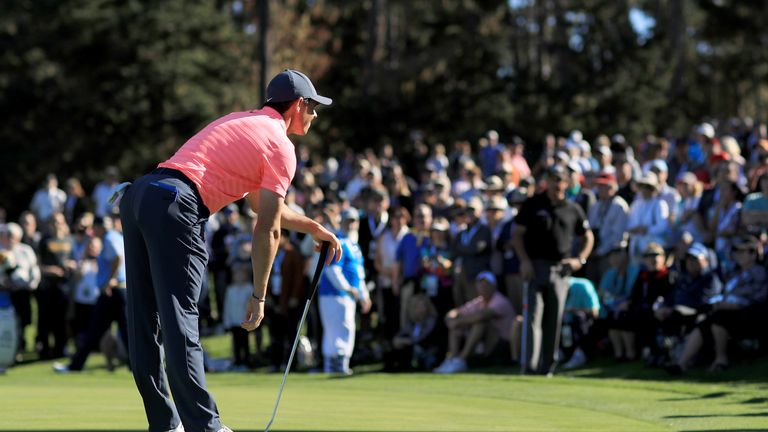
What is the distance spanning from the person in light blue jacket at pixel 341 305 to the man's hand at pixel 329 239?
881 centimetres

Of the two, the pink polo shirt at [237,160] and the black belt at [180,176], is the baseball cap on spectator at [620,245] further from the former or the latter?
the black belt at [180,176]

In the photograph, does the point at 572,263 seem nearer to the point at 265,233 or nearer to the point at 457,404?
the point at 457,404

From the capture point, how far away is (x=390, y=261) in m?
17.5

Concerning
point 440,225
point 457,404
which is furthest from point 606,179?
point 457,404

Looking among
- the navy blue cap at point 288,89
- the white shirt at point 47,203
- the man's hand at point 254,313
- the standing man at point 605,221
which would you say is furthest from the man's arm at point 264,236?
the white shirt at point 47,203

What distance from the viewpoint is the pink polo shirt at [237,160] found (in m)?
6.55

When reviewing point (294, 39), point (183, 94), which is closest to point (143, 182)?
point (183, 94)

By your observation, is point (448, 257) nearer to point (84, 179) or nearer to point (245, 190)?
point (245, 190)

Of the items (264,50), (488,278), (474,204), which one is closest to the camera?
(488,278)

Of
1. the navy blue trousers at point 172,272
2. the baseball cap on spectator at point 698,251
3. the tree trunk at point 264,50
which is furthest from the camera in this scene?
the tree trunk at point 264,50

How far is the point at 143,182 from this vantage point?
21.5 ft

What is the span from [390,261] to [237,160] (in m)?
11.0

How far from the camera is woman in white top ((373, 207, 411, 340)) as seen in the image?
690 inches

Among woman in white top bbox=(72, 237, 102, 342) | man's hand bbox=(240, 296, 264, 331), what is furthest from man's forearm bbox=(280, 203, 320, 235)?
woman in white top bbox=(72, 237, 102, 342)
